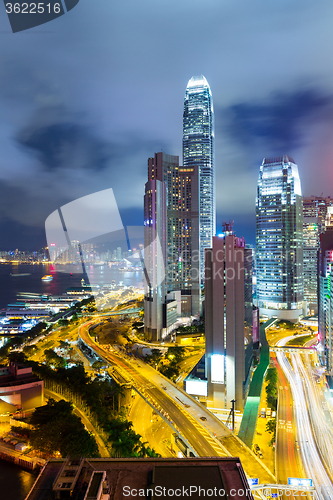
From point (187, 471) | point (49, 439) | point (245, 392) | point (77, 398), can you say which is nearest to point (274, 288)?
point (245, 392)

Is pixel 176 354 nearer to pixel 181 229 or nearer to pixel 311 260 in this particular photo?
pixel 181 229

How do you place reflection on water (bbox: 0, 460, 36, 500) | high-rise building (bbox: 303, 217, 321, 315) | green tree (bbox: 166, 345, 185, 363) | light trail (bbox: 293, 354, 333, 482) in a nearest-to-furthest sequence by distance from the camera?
reflection on water (bbox: 0, 460, 36, 500) → light trail (bbox: 293, 354, 333, 482) → green tree (bbox: 166, 345, 185, 363) → high-rise building (bbox: 303, 217, 321, 315)

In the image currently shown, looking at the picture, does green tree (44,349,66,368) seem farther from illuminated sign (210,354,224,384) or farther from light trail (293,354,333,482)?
light trail (293,354,333,482)

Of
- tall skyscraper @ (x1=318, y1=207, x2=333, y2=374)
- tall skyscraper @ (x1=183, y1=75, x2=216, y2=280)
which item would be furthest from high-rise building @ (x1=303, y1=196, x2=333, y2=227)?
tall skyscraper @ (x1=318, y1=207, x2=333, y2=374)

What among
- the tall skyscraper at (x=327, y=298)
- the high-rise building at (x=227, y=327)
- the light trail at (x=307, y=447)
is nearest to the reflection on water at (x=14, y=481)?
the high-rise building at (x=227, y=327)

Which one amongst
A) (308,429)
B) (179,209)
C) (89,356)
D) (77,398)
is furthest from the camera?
(179,209)

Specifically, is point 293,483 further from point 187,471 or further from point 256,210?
point 256,210
